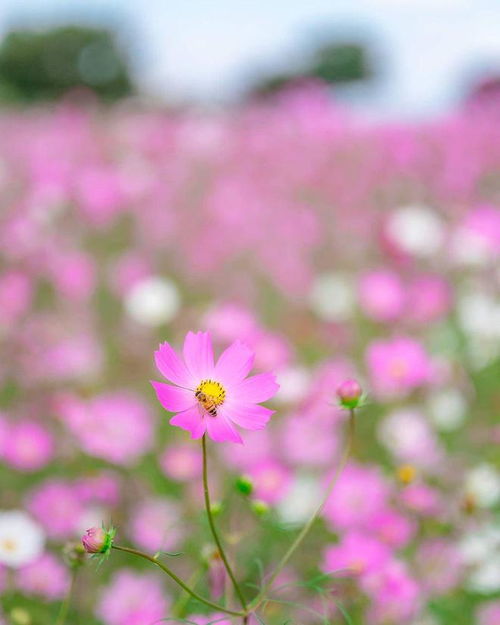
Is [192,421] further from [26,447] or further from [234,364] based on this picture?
[26,447]

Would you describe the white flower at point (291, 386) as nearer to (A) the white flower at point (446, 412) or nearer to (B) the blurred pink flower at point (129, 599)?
(A) the white flower at point (446, 412)

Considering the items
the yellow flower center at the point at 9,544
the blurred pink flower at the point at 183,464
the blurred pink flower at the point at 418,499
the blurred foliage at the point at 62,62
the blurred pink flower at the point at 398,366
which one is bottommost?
the yellow flower center at the point at 9,544

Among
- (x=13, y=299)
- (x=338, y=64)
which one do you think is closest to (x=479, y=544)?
(x=13, y=299)

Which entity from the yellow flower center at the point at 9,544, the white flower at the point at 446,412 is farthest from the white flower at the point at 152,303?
the yellow flower center at the point at 9,544

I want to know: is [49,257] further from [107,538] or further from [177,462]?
[107,538]

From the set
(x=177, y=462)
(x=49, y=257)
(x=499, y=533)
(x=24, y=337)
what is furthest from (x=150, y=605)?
(x=49, y=257)

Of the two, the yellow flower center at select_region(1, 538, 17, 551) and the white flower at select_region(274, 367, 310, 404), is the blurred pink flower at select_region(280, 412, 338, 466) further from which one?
the yellow flower center at select_region(1, 538, 17, 551)
